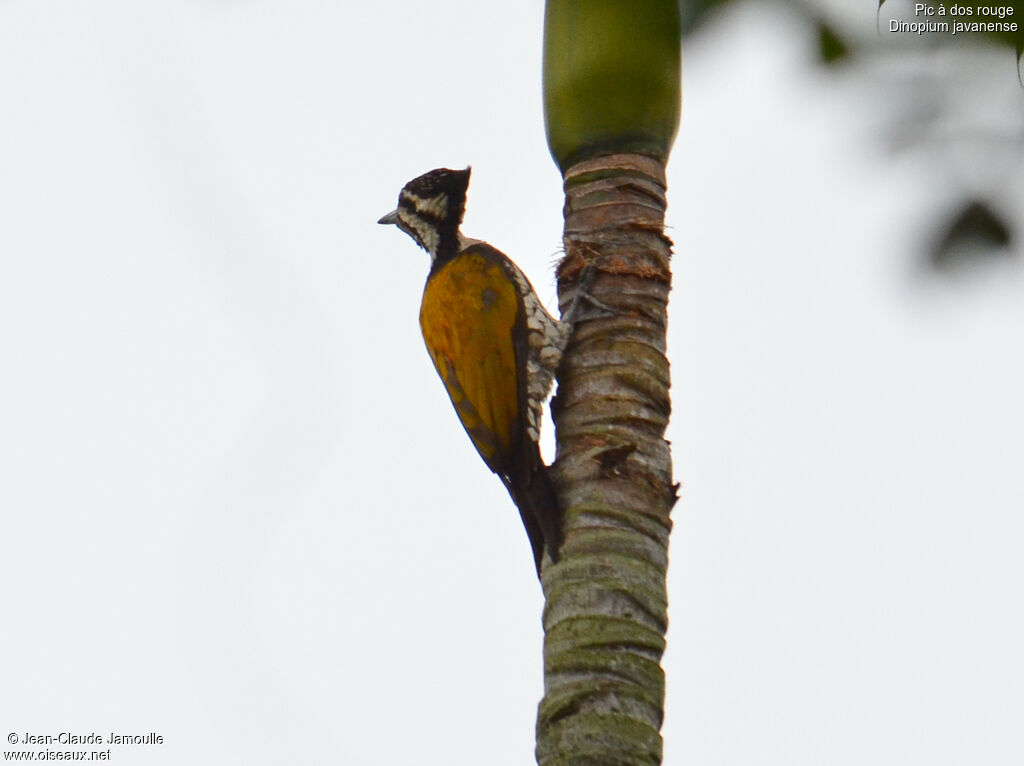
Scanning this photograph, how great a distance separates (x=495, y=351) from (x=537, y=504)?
117 centimetres

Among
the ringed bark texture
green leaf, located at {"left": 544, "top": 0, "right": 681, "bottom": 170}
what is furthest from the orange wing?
green leaf, located at {"left": 544, "top": 0, "right": 681, "bottom": 170}

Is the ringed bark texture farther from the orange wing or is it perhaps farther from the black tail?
the orange wing

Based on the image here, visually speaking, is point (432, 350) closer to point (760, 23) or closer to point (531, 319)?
point (531, 319)

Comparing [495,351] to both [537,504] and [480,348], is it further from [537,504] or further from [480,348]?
[537,504]

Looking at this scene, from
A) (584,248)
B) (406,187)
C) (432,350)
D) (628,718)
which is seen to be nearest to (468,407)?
(432,350)

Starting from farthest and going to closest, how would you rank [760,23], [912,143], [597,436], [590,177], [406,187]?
[406,187] < [590,177] < [597,436] < [760,23] < [912,143]

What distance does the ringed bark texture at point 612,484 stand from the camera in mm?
3453

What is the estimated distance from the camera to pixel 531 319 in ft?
16.9

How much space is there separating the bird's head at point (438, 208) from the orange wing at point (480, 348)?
46cm

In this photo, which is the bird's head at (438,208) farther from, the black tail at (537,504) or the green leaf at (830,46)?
the green leaf at (830,46)

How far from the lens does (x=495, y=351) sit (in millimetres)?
5188

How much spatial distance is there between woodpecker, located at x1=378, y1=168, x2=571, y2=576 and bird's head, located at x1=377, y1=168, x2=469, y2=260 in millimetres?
148

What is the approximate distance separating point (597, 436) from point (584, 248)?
75 centimetres
